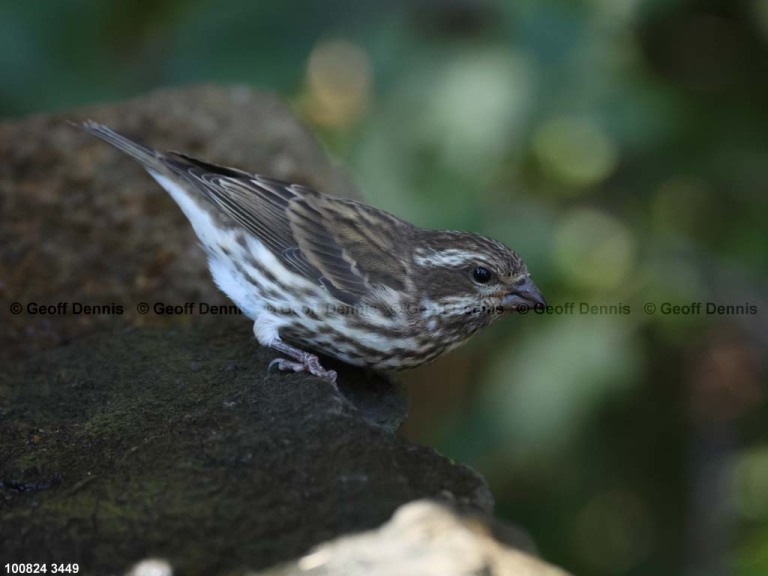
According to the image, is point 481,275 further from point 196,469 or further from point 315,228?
point 196,469

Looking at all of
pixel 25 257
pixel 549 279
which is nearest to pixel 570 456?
pixel 549 279

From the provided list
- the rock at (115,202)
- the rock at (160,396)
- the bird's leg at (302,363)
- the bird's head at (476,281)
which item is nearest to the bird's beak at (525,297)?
the bird's head at (476,281)

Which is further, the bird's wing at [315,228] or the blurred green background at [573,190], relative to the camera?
the blurred green background at [573,190]

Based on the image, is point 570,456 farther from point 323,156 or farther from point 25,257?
point 25,257

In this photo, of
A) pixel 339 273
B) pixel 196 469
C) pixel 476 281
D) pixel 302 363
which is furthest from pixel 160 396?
pixel 476 281

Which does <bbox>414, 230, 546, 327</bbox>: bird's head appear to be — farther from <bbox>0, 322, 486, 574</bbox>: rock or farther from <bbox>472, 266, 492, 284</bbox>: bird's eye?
<bbox>0, 322, 486, 574</bbox>: rock

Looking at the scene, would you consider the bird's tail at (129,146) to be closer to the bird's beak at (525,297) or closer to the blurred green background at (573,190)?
the blurred green background at (573,190)
